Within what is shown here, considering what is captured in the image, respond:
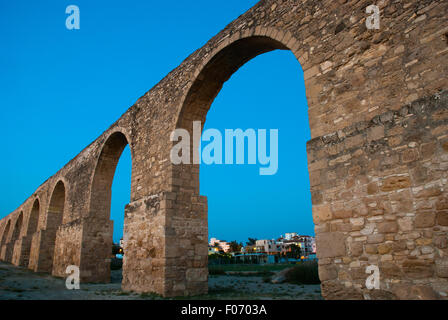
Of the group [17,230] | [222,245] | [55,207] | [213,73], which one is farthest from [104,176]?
[222,245]

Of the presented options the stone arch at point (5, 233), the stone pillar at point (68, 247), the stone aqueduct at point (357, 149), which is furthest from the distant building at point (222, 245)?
the stone aqueduct at point (357, 149)

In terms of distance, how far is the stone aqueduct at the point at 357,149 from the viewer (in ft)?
10.8

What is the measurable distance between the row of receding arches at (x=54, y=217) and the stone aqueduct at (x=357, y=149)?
15.3 ft

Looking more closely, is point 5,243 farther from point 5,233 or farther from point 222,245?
point 222,245

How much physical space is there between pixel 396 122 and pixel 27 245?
71.4ft

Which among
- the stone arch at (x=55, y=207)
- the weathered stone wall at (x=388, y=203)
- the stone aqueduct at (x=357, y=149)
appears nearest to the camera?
the weathered stone wall at (x=388, y=203)

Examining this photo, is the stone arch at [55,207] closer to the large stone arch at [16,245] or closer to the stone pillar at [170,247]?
the large stone arch at [16,245]

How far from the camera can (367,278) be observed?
355 cm

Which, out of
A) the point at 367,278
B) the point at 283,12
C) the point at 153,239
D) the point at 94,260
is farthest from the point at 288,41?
the point at 94,260

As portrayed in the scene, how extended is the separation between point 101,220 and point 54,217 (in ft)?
22.7

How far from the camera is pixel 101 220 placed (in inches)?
442

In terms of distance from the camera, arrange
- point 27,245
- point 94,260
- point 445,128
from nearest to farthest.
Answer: point 445,128 → point 94,260 → point 27,245

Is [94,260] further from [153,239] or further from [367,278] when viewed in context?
[367,278]

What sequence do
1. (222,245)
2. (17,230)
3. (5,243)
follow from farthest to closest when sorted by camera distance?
(222,245)
(5,243)
(17,230)
